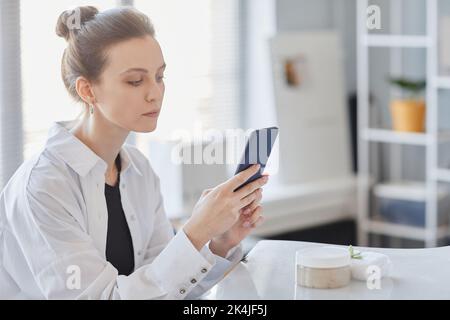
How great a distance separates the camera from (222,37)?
4.59 meters

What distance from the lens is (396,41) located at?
4465 mm

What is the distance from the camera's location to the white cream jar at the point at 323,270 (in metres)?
1.62

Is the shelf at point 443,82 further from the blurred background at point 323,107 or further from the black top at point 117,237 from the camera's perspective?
the black top at point 117,237

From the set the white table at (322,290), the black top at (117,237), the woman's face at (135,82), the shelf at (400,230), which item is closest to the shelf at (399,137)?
the shelf at (400,230)

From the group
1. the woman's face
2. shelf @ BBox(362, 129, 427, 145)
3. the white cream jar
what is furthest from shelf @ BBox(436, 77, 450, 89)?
the white cream jar

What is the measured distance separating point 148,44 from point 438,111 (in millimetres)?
3088

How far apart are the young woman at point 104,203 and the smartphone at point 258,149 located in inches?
0.7

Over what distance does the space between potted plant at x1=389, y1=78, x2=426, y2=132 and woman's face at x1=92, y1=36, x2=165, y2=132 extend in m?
2.79

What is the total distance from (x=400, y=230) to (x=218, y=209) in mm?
3054

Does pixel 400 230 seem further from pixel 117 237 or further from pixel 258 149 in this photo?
pixel 258 149
